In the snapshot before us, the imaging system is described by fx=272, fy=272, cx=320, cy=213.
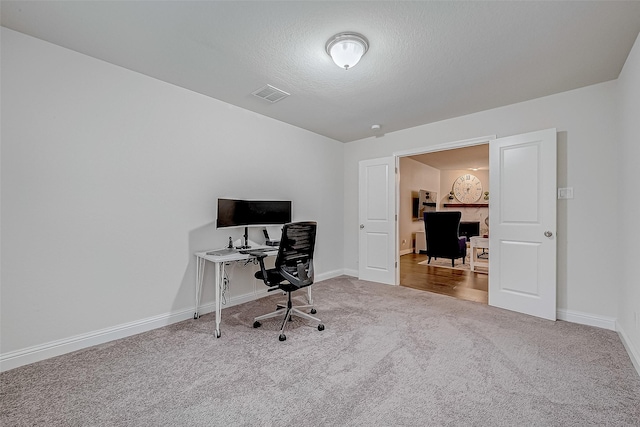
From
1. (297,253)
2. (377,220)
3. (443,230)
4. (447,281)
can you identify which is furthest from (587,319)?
(297,253)

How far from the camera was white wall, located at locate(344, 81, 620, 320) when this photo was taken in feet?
8.73

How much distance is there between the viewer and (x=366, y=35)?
1.99 metres

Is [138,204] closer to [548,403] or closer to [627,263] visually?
[548,403]

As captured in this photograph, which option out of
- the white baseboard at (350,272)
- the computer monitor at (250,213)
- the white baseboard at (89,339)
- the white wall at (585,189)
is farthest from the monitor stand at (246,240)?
the white wall at (585,189)

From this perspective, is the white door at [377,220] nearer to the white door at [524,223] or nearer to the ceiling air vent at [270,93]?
the white door at [524,223]

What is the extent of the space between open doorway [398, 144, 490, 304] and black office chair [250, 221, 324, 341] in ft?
7.17

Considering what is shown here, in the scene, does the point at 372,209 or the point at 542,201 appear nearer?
the point at 542,201

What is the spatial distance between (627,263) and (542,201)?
0.87m

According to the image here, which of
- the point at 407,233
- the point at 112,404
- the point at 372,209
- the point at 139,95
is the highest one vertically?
the point at 139,95

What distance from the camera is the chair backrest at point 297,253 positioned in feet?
8.47

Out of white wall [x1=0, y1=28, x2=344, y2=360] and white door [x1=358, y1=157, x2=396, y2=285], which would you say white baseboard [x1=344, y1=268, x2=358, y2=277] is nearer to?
white door [x1=358, y1=157, x2=396, y2=285]

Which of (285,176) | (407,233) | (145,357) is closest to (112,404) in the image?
(145,357)

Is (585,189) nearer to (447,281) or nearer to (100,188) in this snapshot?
(447,281)

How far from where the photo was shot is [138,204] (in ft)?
8.55
